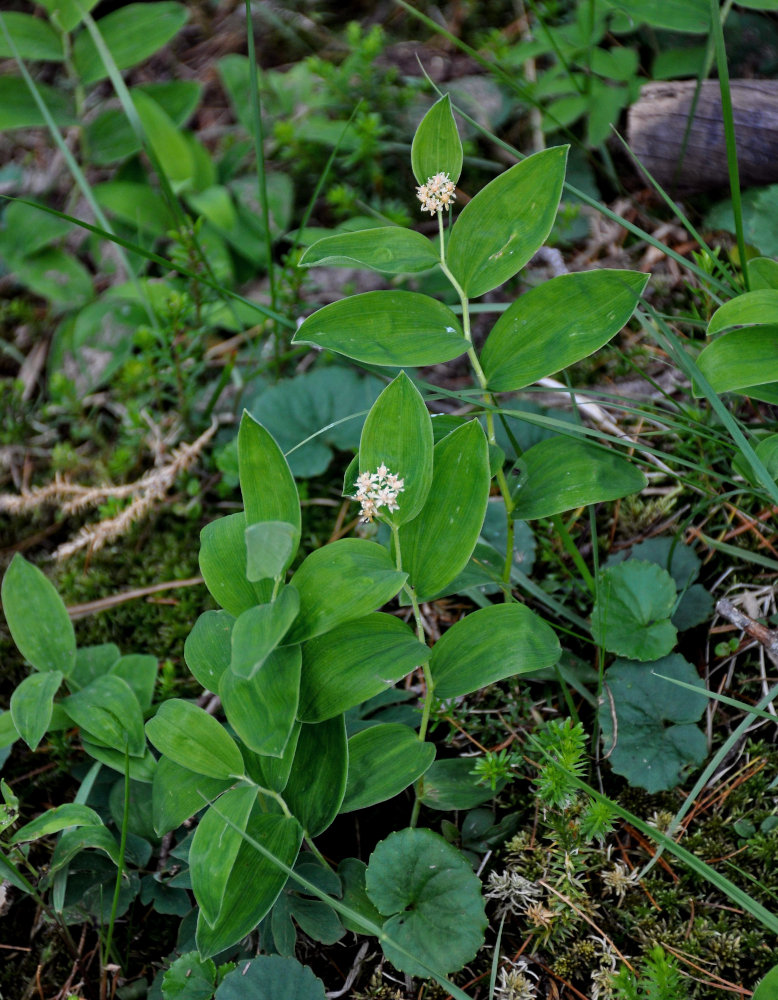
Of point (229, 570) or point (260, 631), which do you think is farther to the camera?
point (229, 570)

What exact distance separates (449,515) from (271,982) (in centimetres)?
85

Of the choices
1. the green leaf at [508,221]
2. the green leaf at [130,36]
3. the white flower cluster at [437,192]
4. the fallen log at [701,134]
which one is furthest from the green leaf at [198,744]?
the green leaf at [130,36]

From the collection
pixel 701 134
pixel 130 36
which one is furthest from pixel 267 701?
pixel 130 36

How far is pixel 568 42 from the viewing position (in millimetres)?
2598

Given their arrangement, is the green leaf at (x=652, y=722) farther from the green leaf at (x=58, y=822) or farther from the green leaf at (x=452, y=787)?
the green leaf at (x=58, y=822)

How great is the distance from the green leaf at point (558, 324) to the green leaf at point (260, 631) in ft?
1.91

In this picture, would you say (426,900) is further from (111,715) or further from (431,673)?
(111,715)

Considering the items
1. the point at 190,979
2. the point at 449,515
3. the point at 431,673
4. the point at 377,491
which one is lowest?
the point at 190,979

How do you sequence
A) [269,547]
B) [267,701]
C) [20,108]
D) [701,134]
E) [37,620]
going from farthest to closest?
1. [20,108]
2. [701,134]
3. [37,620]
4. [267,701]
5. [269,547]

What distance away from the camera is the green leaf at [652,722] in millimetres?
1589

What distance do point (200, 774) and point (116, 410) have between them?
1572 mm

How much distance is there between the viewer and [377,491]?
1.33 metres

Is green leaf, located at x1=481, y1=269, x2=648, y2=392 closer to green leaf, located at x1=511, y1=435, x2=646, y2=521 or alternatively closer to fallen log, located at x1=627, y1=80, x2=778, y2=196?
green leaf, located at x1=511, y1=435, x2=646, y2=521

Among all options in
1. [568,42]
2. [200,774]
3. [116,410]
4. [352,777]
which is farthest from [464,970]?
[568,42]
